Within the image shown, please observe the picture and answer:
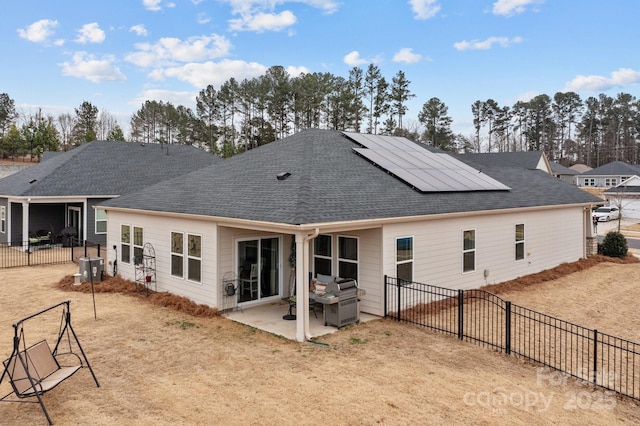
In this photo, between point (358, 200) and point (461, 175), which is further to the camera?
point (461, 175)

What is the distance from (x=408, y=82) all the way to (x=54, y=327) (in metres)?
49.6

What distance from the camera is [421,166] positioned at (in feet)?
50.7

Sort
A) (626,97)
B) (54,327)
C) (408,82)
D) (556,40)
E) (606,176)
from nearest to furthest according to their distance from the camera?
(54,327) → (556,40) → (408,82) → (606,176) → (626,97)

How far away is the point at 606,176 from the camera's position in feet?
203

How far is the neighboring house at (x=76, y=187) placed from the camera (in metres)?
21.3

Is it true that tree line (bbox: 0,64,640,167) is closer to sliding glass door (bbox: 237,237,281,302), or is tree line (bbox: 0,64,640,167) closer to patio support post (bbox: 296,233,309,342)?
sliding glass door (bbox: 237,237,281,302)

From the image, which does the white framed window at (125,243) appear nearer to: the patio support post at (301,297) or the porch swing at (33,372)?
the patio support post at (301,297)

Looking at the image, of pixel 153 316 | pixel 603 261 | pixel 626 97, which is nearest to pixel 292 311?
pixel 153 316

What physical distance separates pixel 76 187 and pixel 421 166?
57.9 feet

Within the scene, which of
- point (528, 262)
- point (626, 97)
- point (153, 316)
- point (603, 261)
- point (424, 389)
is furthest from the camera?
point (626, 97)

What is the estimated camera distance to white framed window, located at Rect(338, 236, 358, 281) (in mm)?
11102

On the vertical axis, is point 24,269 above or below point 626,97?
below

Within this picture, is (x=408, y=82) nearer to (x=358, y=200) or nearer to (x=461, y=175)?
(x=461, y=175)

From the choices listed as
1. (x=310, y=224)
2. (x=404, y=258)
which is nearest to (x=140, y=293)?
(x=310, y=224)
